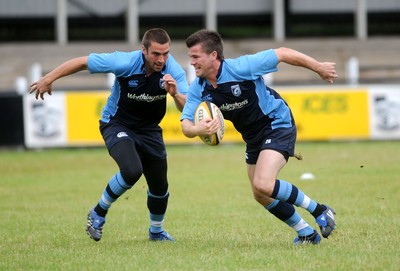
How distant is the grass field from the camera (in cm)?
740

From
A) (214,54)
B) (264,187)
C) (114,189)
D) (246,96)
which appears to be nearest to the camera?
(264,187)

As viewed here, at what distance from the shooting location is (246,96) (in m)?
8.04

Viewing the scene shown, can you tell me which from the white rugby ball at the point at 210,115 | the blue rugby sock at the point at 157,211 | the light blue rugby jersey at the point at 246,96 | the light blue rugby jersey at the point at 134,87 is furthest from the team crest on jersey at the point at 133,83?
the blue rugby sock at the point at 157,211

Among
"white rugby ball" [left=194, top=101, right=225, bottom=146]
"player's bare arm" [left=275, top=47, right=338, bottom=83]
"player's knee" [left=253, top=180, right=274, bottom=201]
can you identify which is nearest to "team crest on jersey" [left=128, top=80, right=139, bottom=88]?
"white rugby ball" [left=194, top=101, right=225, bottom=146]

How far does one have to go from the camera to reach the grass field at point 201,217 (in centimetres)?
740

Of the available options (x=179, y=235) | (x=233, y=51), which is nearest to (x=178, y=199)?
(x=179, y=235)

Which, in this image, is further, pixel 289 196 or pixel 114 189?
pixel 114 189

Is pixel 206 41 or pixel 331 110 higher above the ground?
pixel 206 41

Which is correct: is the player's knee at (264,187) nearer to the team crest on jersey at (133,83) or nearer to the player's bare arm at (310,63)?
the player's bare arm at (310,63)

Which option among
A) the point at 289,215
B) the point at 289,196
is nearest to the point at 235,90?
the point at 289,196

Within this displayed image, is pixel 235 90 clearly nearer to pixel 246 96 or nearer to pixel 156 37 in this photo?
pixel 246 96

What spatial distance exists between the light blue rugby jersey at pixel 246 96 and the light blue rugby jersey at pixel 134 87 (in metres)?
0.49

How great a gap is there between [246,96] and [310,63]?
678 millimetres

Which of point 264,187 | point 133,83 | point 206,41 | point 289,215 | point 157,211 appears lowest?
point 157,211
